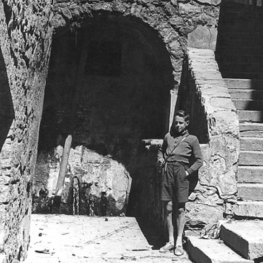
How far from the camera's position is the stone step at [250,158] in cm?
566

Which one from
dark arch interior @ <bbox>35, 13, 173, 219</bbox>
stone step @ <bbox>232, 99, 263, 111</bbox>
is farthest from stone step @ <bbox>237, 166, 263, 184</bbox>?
dark arch interior @ <bbox>35, 13, 173, 219</bbox>

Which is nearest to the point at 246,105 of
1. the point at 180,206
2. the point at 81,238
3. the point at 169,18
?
the point at 169,18

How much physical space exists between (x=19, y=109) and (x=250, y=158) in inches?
Result: 107

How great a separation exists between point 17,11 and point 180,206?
98.9 inches

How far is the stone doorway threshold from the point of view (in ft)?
16.7

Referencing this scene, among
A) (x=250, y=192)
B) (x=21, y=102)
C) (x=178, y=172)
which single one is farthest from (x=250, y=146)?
(x=21, y=102)

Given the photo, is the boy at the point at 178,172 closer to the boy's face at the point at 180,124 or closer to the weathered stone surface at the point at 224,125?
the boy's face at the point at 180,124

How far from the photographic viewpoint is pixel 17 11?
3.75m

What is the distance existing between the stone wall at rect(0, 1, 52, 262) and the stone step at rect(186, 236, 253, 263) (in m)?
1.62

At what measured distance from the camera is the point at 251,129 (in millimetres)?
6285

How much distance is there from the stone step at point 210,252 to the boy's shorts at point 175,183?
438 mm

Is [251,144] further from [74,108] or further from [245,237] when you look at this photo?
[74,108]

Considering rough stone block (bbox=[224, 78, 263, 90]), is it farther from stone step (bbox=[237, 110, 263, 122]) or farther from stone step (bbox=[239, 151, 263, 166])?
stone step (bbox=[239, 151, 263, 166])

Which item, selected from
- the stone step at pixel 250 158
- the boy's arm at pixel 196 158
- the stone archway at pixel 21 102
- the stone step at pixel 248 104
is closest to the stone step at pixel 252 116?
the stone step at pixel 248 104
